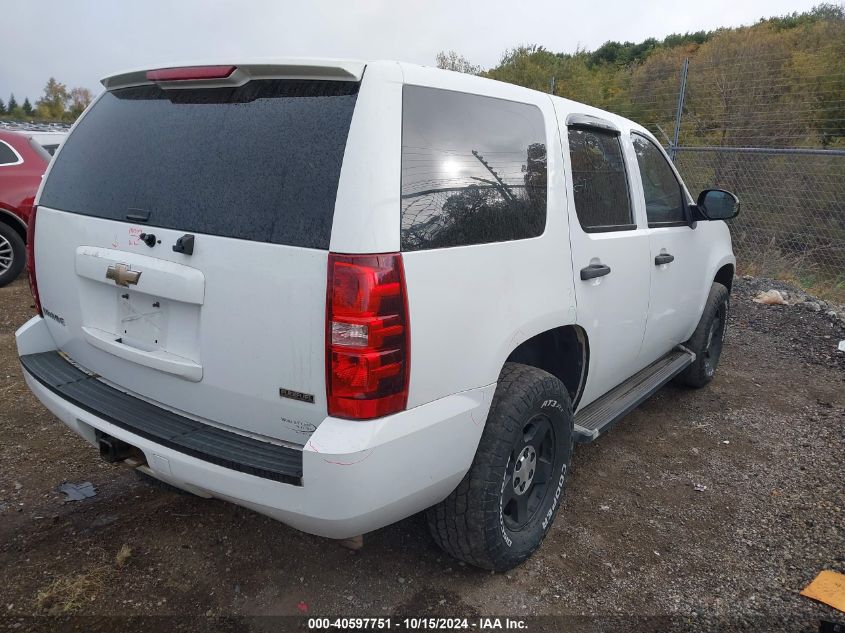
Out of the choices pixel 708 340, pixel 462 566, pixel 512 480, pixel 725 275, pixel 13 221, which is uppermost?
pixel 725 275

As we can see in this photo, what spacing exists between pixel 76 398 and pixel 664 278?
309 cm

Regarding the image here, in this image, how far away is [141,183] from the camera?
7.29ft

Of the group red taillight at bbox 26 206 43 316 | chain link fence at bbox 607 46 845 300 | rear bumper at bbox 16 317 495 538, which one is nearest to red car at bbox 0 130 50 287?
red taillight at bbox 26 206 43 316

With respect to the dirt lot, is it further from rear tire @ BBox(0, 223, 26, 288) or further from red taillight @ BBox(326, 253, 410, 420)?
rear tire @ BBox(0, 223, 26, 288)

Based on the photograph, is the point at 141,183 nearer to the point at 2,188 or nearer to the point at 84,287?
the point at 84,287

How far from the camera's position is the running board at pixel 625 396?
9.62 feet

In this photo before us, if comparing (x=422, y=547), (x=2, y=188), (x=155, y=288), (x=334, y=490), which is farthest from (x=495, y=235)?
(x=2, y=188)

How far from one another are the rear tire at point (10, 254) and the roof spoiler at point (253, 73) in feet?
18.7

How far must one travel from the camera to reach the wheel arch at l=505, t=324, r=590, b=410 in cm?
277

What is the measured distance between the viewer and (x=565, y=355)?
288 centimetres

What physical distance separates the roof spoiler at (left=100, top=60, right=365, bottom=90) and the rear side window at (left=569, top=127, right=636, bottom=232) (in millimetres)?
1281

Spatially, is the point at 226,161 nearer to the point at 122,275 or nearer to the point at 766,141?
the point at 122,275

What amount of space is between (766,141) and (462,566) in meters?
13.1

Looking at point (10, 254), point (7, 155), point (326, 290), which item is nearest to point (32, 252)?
point (326, 290)
